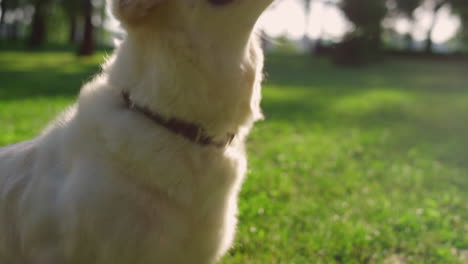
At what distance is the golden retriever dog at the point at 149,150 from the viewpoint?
6.74 ft

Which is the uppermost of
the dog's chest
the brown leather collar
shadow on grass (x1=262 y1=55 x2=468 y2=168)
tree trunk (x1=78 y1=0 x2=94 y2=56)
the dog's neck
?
the dog's neck

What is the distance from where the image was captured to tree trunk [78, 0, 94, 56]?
21.1 meters

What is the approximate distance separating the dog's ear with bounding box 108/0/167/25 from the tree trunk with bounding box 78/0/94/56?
2069 cm

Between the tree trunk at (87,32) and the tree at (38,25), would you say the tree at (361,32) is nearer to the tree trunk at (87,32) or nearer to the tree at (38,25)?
the tree trunk at (87,32)

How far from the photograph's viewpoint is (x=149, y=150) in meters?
2.12

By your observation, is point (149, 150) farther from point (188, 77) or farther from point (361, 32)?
point (361, 32)

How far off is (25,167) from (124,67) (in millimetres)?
818

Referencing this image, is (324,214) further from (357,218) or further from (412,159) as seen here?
(412,159)

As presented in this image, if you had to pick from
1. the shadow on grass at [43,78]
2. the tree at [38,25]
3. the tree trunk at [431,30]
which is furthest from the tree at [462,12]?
the tree at [38,25]

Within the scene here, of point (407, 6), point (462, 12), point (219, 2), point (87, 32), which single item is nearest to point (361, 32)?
point (407, 6)

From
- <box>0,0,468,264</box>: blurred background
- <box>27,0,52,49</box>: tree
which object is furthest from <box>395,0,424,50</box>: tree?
<box>27,0,52,49</box>: tree

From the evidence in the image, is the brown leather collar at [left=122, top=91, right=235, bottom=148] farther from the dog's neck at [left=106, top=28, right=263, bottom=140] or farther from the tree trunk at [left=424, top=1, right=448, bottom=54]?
the tree trunk at [left=424, top=1, right=448, bottom=54]

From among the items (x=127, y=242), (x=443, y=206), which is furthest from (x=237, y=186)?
(x=443, y=206)

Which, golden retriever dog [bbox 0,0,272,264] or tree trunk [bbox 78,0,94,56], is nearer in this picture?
golden retriever dog [bbox 0,0,272,264]
